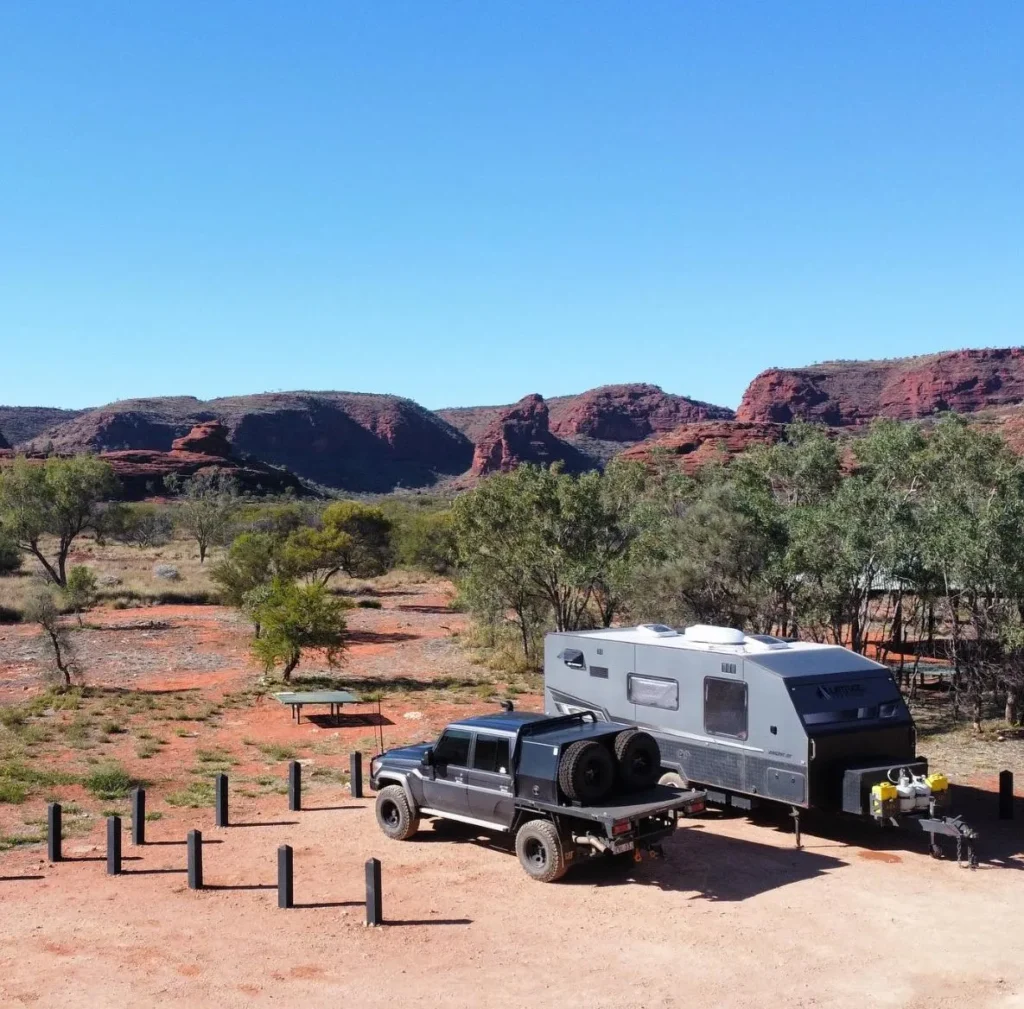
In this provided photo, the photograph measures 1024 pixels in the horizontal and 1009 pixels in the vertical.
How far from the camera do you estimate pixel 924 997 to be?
8.36 meters

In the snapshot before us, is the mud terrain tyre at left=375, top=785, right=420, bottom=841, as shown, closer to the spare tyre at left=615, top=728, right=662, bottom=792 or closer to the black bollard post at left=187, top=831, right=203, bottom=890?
the black bollard post at left=187, top=831, right=203, bottom=890

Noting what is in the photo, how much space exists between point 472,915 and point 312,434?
16529cm

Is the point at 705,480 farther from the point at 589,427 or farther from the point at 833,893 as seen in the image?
the point at 589,427

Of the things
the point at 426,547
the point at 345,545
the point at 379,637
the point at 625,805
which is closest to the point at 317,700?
the point at 625,805

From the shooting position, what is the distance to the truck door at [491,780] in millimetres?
11531

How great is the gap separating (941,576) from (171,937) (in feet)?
51.8

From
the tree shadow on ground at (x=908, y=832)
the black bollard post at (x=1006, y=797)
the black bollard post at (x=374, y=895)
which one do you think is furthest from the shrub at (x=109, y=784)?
the black bollard post at (x=1006, y=797)

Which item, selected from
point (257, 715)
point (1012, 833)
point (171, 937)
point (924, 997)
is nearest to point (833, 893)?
point (924, 997)

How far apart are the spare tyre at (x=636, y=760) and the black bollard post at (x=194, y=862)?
190 inches

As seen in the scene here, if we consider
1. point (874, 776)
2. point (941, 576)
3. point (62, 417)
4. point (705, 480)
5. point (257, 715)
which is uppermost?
point (62, 417)

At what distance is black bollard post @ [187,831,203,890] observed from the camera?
37.3 feet

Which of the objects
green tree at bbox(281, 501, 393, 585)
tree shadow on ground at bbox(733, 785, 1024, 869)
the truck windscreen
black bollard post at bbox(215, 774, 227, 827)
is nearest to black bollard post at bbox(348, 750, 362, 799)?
black bollard post at bbox(215, 774, 227, 827)

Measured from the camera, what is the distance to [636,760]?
11422 mm

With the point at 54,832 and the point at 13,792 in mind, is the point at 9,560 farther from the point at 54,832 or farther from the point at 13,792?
the point at 54,832
